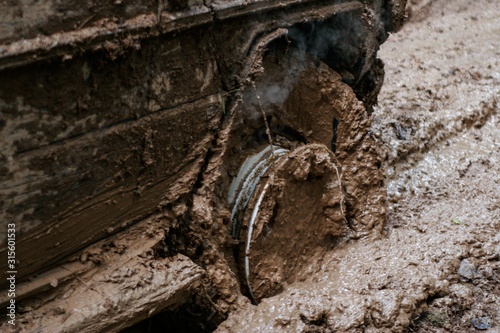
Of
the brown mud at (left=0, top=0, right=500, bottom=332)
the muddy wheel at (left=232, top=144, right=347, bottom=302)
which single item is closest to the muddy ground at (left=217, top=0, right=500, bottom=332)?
the brown mud at (left=0, top=0, right=500, bottom=332)

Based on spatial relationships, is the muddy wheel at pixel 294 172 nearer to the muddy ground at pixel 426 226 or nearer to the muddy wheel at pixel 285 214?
the muddy wheel at pixel 285 214

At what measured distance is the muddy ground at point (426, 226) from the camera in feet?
6.98

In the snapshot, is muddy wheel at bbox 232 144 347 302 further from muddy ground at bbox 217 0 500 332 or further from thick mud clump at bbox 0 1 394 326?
muddy ground at bbox 217 0 500 332

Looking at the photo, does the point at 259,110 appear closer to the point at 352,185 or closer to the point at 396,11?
the point at 352,185

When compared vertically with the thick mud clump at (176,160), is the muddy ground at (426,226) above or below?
below

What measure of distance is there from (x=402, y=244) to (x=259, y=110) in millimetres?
1139

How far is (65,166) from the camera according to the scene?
5.22 ft

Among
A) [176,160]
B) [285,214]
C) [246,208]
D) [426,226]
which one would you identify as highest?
[176,160]

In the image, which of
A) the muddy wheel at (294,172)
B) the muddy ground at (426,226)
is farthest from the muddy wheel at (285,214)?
the muddy ground at (426,226)

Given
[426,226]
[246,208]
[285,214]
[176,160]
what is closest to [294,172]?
[285,214]

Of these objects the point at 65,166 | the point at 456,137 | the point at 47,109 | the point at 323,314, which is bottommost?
the point at 456,137

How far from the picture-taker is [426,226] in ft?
9.47

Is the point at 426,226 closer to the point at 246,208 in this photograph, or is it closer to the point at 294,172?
the point at 294,172

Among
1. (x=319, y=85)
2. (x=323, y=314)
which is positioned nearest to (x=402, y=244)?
(x=323, y=314)
